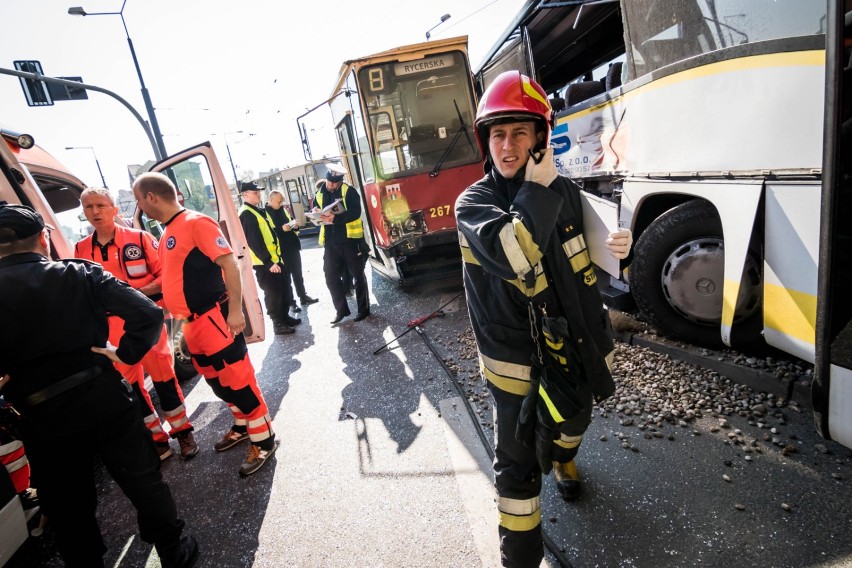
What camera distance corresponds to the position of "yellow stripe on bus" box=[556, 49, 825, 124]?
1876 millimetres

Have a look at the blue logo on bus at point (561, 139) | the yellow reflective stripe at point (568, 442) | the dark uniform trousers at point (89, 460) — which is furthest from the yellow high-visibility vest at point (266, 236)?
the yellow reflective stripe at point (568, 442)

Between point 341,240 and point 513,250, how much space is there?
457 centimetres

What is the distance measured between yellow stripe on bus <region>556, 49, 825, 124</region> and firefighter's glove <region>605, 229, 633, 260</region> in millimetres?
1400

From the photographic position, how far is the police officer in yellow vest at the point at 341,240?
5.55 metres

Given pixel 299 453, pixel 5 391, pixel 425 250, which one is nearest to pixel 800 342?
pixel 299 453

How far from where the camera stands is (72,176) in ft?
12.4

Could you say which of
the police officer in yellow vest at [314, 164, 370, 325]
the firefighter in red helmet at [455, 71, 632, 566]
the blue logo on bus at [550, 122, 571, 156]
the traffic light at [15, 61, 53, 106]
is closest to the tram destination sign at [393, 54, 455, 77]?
the police officer in yellow vest at [314, 164, 370, 325]

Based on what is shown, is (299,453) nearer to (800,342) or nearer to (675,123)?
(800,342)

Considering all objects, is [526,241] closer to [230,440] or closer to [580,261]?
[580,261]

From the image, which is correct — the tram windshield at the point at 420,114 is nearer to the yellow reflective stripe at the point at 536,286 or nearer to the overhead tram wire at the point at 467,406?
the overhead tram wire at the point at 467,406

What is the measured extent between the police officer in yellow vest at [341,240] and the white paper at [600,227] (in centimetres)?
431

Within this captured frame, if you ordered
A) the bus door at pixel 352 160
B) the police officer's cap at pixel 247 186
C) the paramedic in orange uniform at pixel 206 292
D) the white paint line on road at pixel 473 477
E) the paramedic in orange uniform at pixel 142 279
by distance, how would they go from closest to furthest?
the white paint line on road at pixel 473 477, the paramedic in orange uniform at pixel 206 292, the paramedic in orange uniform at pixel 142 279, the police officer's cap at pixel 247 186, the bus door at pixel 352 160

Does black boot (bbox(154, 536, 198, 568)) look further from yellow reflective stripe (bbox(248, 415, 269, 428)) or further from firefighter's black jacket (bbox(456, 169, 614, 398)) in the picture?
firefighter's black jacket (bbox(456, 169, 614, 398))

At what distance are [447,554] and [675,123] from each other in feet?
9.69
